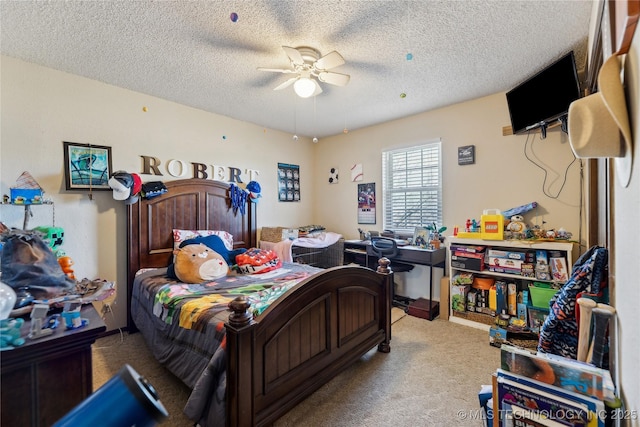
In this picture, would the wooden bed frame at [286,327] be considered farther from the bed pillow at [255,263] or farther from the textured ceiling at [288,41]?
the textured ceiling at [288,41]

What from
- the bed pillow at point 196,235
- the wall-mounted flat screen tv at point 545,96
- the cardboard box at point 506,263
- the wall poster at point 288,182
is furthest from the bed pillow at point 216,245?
the wall-mounted flat screen tv at point 545,96

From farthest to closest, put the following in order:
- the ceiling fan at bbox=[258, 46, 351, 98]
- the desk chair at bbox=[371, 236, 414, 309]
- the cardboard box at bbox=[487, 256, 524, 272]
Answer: the desk chair at bbox=[371, 236, 414, 309]
the cardboard box at bbox=[487, 256, 524, 272]
the ceiling fan at bbox=[258, 46, 351, 98]

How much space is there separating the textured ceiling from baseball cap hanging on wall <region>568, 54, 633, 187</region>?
135 centimetres

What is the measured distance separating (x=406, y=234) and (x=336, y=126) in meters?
1.88

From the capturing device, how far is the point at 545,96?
Result: 2.43 meters

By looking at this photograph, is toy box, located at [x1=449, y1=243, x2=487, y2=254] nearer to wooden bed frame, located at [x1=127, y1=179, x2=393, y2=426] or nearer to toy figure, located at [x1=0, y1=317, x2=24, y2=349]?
wooden bed frame, located at [x1=127, y1=179, x2=393, y2=426]

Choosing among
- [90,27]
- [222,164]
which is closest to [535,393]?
[90,27]

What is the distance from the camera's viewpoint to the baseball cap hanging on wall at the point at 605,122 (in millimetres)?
688

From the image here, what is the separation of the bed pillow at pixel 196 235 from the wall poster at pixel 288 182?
1181 millimetres

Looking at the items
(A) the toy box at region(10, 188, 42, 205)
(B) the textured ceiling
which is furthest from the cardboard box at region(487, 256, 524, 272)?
(A) the toy box at region(10, 188, 42, 205)

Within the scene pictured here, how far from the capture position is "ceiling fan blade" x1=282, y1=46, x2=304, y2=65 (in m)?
1.91

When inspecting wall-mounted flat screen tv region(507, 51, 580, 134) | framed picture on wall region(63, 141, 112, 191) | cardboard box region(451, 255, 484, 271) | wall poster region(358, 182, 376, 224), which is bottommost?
cardboard box region(451, 255, 484, 271)

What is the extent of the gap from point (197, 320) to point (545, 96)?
3299 mm

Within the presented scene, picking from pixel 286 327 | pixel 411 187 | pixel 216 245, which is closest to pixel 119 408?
pixel 286 327
